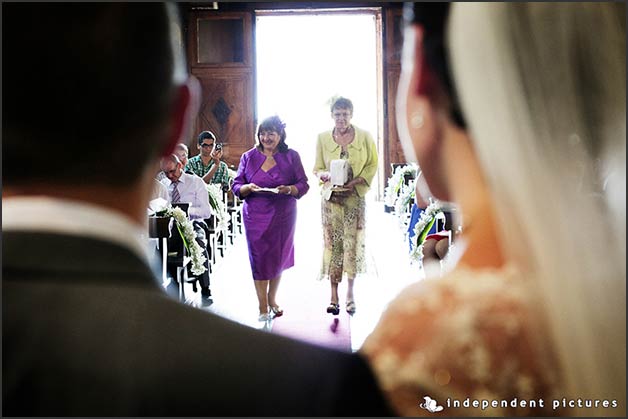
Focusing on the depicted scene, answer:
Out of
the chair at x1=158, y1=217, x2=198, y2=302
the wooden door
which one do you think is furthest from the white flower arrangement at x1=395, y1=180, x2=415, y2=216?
the wooden door

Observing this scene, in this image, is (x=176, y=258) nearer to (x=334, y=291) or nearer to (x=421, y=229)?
(x=334, y=291)

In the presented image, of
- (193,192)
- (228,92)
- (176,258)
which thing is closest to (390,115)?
(228,92)

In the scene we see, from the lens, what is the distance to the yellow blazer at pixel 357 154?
4.23 metres

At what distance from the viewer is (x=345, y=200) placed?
4.55 m

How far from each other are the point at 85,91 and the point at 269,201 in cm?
367

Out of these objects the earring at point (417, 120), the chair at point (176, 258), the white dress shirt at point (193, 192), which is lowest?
the chair at point (176, 258)

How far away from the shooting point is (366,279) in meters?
5.39

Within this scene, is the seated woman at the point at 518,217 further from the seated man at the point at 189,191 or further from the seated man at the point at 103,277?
the seated man at the point at 189,191

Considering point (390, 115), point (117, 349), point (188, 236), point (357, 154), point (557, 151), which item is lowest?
point (188, 236)

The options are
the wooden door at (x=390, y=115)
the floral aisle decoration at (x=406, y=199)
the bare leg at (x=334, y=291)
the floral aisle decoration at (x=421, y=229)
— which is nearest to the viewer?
the floral aisle decoration at (x=421, y=229)

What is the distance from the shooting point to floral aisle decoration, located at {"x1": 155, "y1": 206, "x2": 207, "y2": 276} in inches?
165

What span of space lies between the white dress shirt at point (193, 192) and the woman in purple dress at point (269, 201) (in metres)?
0.74

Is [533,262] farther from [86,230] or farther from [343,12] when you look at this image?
[343,12]

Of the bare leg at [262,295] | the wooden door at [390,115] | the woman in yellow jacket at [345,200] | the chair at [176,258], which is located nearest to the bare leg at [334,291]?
the woman in yellow jacket at [345,200]
